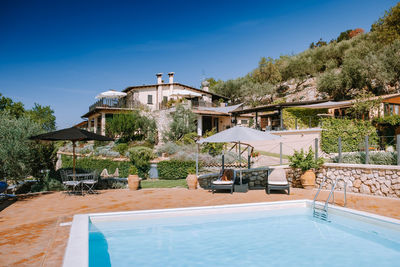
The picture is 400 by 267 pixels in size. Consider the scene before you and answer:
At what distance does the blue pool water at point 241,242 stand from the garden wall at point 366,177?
130 inches

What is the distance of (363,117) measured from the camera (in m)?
20.9

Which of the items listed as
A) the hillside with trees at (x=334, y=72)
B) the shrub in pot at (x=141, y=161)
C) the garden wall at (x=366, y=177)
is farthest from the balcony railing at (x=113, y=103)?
the garden wall at (x=366, y=177)

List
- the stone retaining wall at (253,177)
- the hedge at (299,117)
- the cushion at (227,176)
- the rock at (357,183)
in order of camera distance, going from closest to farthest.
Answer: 1. the rock at (357,183)
2. the cushion at (227,176)
3. the stone retaining wall at (253,177)
4. the hedge at (299,117)

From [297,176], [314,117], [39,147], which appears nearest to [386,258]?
[297,176]

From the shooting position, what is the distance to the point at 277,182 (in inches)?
376

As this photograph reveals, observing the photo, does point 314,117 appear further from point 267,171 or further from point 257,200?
point 257,200

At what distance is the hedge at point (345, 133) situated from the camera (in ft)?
54.3

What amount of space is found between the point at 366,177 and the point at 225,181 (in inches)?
194

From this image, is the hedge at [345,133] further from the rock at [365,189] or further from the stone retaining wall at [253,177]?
the rock at [365,189]

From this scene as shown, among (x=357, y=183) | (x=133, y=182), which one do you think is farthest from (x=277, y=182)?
(x=133, y=182)

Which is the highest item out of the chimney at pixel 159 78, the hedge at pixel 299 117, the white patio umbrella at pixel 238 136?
the chimney at pixel 159 78

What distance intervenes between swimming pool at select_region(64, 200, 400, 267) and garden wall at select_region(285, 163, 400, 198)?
3.23 meters

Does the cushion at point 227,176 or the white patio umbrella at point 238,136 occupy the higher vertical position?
the white patio umbrella at point 238,136

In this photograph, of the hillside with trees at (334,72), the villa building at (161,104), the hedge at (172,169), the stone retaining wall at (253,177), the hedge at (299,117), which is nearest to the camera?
the stone retaining wall at (253,177)
